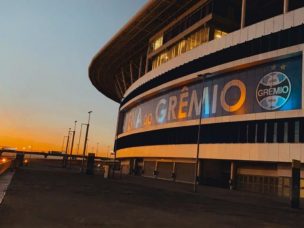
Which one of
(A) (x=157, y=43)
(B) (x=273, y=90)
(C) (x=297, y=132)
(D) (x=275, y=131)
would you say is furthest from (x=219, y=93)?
(A) (x=157, y=43)

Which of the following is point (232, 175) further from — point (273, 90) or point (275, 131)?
point (273, 90)

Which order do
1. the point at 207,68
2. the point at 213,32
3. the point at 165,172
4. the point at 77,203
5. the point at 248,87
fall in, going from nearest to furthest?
the point at 77,203 → the point at 248,87 → the point at 207,68 → the point at 213,32 → the point at 165,172

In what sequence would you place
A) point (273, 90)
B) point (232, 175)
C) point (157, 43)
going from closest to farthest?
point (273, 90) → point (232, 175) → point (157, 43)

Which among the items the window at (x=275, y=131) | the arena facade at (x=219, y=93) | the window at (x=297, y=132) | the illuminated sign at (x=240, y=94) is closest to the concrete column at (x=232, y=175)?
the arena facade at (x=219, y=93)

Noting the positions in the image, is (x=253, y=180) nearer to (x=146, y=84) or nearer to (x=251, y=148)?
(x=251, y=148)

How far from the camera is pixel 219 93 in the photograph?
4534 cm

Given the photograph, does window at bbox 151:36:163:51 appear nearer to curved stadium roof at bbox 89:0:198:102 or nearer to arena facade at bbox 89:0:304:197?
arena facade at bbox 89:0:304:197

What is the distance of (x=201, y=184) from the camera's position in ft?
160

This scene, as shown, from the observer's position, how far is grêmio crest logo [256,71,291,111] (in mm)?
37044

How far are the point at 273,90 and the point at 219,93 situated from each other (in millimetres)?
8486

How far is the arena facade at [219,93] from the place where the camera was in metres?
37.0

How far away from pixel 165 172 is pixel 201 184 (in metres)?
10.5

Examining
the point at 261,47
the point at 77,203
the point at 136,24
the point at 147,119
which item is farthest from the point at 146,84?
the point at 77,203

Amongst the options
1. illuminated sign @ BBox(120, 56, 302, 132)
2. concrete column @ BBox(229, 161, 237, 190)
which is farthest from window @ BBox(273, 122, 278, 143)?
concrete column @ BBox(229, 161, 237, 190)
